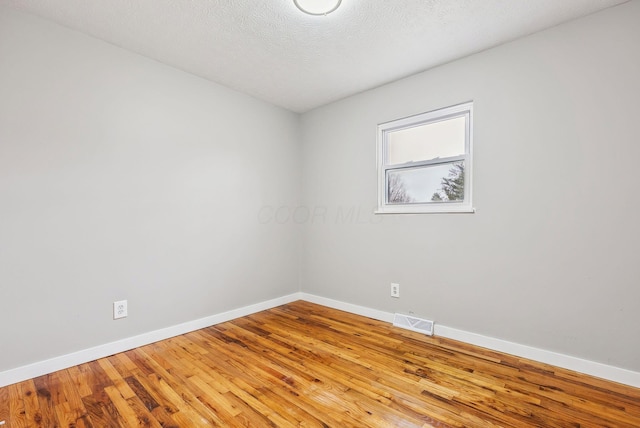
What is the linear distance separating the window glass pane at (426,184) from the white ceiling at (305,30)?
909 mm

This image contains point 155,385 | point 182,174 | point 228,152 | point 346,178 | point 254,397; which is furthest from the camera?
point 346,178

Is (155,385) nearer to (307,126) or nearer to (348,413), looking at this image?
(348,413)

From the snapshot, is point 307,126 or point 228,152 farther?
point 307,126

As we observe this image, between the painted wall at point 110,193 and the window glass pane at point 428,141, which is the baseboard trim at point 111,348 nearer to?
the painted wall at point 110,193

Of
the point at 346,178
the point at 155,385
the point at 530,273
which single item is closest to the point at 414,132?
the point at 346,178

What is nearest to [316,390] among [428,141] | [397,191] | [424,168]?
[397,191]

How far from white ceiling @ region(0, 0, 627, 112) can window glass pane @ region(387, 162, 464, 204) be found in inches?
35.8

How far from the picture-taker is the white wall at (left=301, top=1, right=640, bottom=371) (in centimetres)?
187

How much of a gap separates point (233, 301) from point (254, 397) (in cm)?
147

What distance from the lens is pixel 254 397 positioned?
1.73 meters

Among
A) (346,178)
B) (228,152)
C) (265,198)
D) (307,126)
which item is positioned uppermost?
(307,126)

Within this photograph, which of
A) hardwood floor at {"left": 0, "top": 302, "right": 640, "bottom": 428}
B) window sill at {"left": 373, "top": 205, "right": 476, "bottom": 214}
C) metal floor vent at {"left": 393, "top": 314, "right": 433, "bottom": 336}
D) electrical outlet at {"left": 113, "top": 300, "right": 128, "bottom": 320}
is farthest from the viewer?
metal floor vent at {"left": 393, "top": 314, "right": 433, "bottom": 336}

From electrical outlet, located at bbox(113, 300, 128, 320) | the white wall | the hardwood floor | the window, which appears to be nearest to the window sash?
the window

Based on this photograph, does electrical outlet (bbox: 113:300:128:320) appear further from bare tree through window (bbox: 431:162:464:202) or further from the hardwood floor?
bare tree through window (bbox: 431:162:464:202)
